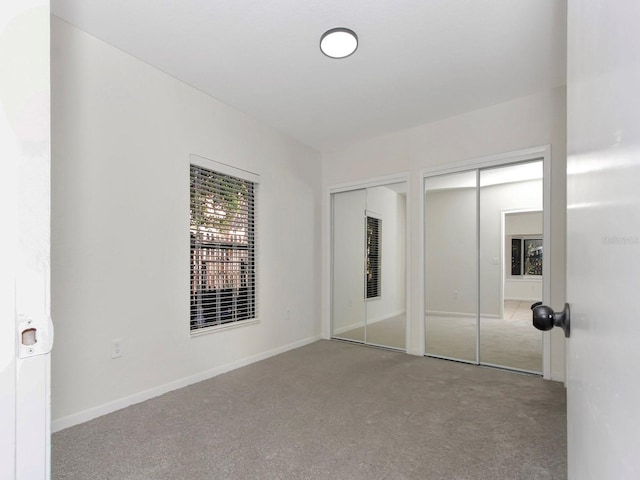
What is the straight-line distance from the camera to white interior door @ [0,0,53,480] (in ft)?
1.94

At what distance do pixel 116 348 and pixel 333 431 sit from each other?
1703 mm

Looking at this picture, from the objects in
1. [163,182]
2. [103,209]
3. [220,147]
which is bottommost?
[103,209]

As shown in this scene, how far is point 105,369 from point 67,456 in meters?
0.63

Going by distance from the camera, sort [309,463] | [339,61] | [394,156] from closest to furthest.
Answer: [309,463]
[339,61]
[394,156]

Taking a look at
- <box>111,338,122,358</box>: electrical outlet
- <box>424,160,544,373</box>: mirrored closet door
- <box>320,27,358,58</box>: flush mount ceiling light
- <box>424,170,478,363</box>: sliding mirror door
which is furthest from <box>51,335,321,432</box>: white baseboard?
<box>320,27,358,58</box>: flush mount ceiling light

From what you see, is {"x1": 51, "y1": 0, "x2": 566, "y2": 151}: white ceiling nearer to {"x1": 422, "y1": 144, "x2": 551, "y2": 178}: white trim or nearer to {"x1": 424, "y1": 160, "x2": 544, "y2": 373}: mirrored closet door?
{"x1": 422, "y1": 144, "x2": 551, "y2": 178}: white trim

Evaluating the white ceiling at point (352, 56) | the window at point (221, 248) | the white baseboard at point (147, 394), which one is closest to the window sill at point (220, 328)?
the window at point (221, 248)

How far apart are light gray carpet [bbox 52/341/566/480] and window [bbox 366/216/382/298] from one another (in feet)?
4.67

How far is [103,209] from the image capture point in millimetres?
2484

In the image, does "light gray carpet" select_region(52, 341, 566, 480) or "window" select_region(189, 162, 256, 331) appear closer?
"light gray carpet" select_region(52, 341, 566, 480)

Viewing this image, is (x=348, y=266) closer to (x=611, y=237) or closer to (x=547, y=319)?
(x=547, y=319)

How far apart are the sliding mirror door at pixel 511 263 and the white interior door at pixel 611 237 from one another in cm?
336

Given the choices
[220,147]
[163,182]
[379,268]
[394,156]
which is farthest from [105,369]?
[394,156]

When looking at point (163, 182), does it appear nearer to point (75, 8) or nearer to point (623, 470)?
point (75, 8)
